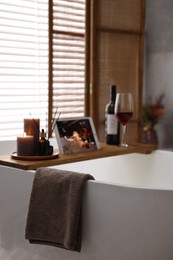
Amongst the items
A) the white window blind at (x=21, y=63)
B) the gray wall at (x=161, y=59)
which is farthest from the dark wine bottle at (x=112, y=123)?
the gray wall at (x=161, y=59)

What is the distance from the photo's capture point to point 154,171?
2.62 metres

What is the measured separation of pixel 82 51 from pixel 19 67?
59cm

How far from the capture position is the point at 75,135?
225 cm

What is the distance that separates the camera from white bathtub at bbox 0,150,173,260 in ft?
5.29

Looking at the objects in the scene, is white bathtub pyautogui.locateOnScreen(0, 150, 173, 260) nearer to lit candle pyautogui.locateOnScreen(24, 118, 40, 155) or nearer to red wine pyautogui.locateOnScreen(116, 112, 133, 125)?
lit candle pyautogui.locateOnScreen(24, 118, 40, 155)

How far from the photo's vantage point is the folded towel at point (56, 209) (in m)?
1.73

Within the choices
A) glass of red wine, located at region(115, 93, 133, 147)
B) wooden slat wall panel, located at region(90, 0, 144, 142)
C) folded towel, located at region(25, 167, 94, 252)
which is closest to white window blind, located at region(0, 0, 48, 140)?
wooden slat wall panel, located at region(90, 0, 144, 142)

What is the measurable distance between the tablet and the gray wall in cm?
309

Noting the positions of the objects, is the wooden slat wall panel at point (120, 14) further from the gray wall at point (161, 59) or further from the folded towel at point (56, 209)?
the folded towel at point (56, 209)

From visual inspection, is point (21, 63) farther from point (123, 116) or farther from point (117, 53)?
point (123, 116)

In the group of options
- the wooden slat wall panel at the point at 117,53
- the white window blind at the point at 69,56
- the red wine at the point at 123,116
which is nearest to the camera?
the red wine at the point at 123,116

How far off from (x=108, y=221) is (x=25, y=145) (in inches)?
22.9

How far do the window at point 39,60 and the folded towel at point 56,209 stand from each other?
1.57 meters

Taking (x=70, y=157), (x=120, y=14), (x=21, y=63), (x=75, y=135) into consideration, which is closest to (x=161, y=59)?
(x=120, y=14)
